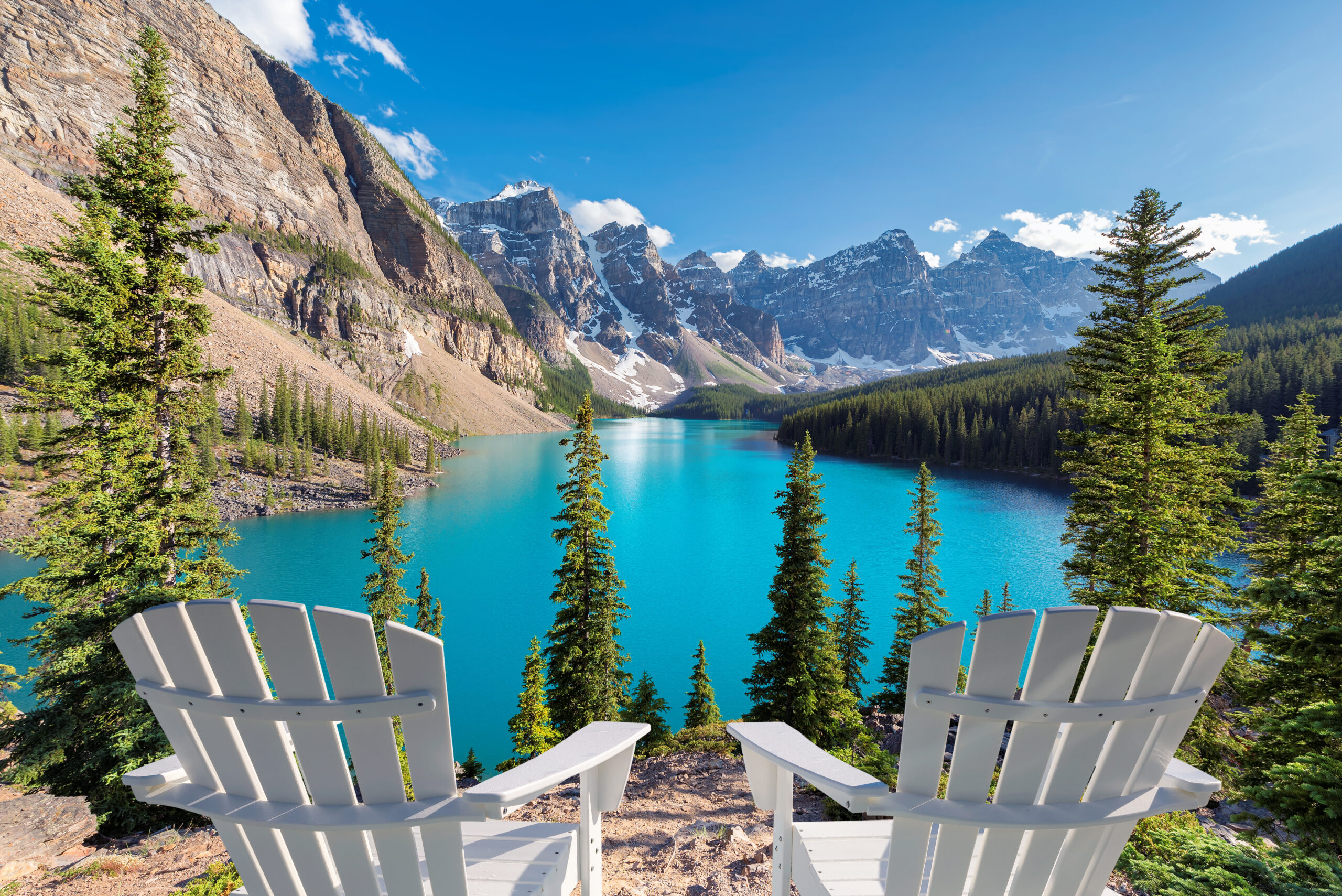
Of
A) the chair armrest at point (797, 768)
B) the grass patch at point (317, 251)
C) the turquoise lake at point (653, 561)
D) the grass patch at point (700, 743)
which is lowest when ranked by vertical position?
the turquoise lake at point (653, 561)

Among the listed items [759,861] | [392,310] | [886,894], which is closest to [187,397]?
[759,861]

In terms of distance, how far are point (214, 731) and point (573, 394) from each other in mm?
138621

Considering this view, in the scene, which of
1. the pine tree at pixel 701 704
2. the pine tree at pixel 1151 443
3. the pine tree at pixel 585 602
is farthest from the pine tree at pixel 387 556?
the pine tree at pixel 1151 443

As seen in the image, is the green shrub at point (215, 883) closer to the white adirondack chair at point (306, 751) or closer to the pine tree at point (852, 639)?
the white adirondack chair at point (306, 751)

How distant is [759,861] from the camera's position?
120 inches

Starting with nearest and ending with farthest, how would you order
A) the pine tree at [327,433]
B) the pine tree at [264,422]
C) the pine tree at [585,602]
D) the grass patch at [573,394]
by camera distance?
the pine tree at [585,602] → the pine tree at [264,422] → the pine tree at [327,433] → the grass patch at [573,394]

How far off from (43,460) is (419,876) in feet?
26.3

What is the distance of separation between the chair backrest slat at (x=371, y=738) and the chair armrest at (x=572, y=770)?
21 cm

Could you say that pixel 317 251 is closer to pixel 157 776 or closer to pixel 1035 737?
pixel 157 776

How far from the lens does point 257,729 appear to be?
1.29 metres

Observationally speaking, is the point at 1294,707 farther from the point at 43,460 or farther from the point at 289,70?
the point at 289,70

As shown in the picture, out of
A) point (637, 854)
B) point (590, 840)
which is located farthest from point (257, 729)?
point (637, 854)

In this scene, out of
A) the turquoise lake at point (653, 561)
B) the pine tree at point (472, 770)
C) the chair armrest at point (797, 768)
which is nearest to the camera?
the chair armrest at point (797, 768)

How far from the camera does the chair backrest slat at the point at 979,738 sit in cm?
114
